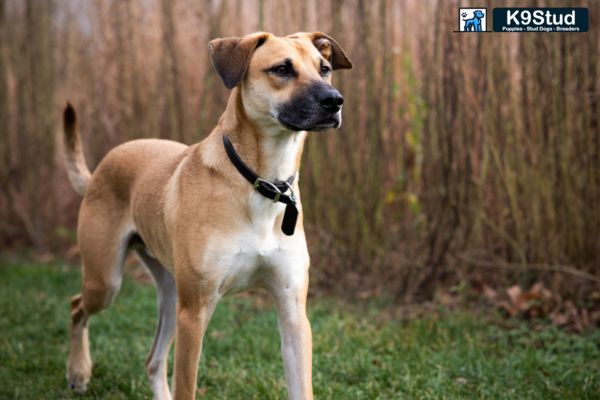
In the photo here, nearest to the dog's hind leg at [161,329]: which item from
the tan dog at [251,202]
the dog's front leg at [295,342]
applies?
→ the tan dog at [251,202]

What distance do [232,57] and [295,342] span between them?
Answer: 4.49 ft

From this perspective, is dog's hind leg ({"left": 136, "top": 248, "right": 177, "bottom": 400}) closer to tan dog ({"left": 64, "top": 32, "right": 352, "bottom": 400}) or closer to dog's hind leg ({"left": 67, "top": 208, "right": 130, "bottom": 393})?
dog's hind leg ({"left": 67, "top": 208, "right": 130, "bottom": 393})

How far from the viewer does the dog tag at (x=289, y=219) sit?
3721 millimetres

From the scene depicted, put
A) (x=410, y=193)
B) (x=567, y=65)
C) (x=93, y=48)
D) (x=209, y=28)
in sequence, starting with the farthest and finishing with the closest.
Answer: (x=93, y=48), (x=209, y=28), (x=410, y=193), (x=567, y=65)

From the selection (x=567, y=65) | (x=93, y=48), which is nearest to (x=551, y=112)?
(x=567, y=65)

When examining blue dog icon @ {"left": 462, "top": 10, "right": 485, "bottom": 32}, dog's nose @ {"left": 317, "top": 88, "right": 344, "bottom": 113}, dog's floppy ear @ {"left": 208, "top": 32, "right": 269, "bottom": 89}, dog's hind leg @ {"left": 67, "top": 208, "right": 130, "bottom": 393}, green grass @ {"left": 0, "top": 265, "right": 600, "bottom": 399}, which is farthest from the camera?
blue dog icon @ {"left": 462, "top": 10, "right": 485, "bottom": 32}

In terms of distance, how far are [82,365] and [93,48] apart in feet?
17.0

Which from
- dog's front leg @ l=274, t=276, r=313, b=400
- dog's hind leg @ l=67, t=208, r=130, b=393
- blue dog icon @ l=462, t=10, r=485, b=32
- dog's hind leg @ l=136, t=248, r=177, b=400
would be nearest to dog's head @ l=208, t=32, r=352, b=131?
dog's front leg @ l=274, t=276, r=313, b=400

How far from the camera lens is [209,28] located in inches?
299

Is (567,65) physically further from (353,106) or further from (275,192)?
(275,192)

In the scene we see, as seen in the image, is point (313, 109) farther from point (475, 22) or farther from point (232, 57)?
point (475, 22)

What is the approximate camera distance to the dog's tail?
514cm

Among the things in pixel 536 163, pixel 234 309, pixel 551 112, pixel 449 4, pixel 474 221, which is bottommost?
pixel 234 309

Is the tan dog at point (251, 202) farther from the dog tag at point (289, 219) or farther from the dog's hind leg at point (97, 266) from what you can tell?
the dog's hind leg at point (97, 266)
